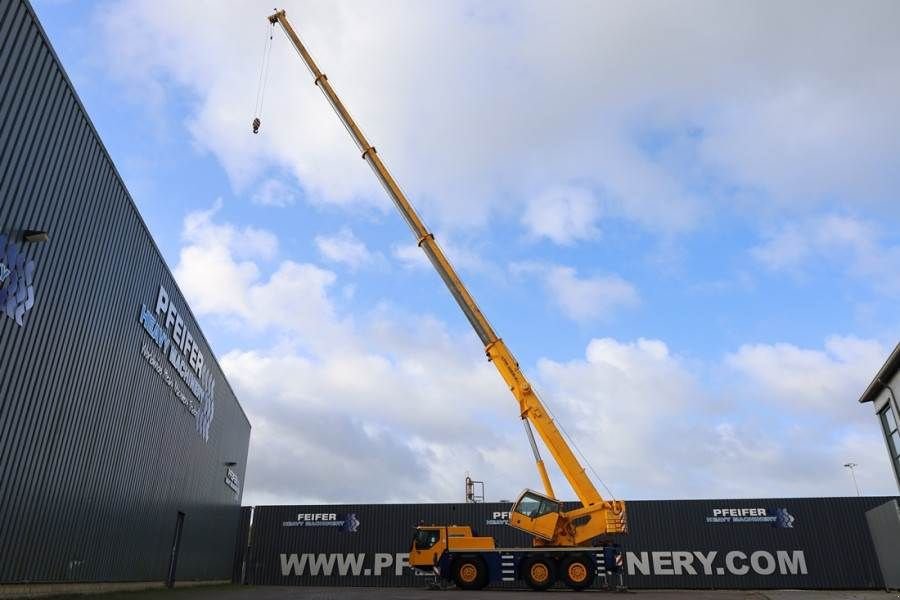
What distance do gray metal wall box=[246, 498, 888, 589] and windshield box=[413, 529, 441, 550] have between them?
39.5 ft

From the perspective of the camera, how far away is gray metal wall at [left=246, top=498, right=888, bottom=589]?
30828mm

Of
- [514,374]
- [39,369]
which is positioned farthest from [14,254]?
[514,374]

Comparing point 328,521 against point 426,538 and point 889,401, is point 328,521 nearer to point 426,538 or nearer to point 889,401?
point 426,538

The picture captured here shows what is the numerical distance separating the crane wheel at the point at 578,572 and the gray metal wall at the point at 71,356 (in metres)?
13.8

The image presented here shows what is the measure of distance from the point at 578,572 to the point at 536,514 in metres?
2.24

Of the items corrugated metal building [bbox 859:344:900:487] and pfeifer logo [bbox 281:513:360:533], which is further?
pfeifer logo [bbox 281:513:360:533]

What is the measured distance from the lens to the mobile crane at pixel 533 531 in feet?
67.9

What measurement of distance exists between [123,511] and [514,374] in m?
13.1

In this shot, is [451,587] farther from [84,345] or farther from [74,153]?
[74,153]

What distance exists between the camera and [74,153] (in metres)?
14.0

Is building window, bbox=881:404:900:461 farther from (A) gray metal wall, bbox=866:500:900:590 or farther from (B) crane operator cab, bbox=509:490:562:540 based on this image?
(B) crane operator cab, bbox=509:490:562:540

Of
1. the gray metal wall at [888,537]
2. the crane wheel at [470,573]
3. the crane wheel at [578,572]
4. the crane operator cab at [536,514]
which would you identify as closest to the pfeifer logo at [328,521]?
the crane wheel at [470,573]

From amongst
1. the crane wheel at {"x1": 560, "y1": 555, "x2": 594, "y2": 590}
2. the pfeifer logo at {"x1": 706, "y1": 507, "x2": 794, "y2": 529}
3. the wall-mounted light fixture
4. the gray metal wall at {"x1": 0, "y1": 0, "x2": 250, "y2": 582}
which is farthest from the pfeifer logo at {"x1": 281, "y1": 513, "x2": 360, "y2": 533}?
the wall-mounted light fixture

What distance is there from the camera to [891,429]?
796 inches
